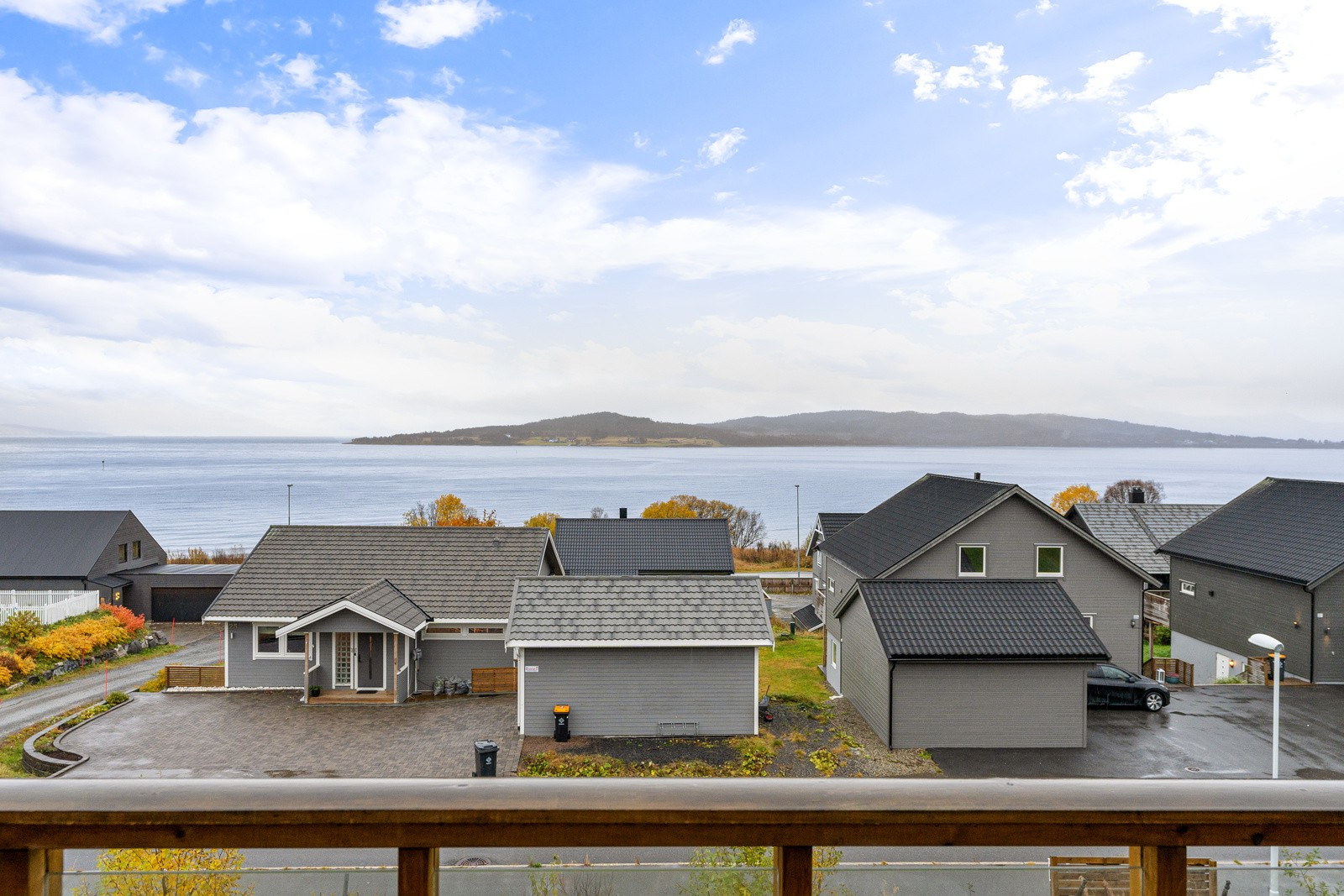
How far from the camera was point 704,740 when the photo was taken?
752 inches

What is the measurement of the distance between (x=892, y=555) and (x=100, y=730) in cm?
2258

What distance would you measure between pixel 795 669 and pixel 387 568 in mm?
14451

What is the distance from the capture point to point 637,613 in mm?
20156

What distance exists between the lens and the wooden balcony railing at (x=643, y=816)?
178 centimetres

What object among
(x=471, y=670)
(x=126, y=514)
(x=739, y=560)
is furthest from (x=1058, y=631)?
(x=739, y=560)

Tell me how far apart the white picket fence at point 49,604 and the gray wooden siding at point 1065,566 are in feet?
102

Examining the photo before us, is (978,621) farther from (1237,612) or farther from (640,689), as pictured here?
(1237,612)

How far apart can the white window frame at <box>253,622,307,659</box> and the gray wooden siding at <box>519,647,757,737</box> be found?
30.6 feet

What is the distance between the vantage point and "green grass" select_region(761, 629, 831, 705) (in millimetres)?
23406

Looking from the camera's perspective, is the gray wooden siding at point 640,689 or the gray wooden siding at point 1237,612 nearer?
the gray wooden siding at point 640,689

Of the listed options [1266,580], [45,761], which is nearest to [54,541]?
[45,761]

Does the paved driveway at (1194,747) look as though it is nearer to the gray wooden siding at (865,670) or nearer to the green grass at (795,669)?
the gray wooden siding at (865,670)

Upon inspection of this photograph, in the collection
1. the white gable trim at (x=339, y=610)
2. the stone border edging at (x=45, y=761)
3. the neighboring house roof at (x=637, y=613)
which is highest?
the neighboring house roof at (x=637, y=613)

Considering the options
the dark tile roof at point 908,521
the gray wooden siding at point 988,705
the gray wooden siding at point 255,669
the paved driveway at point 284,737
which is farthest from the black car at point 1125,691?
the gray wooden siding at point 255,669
